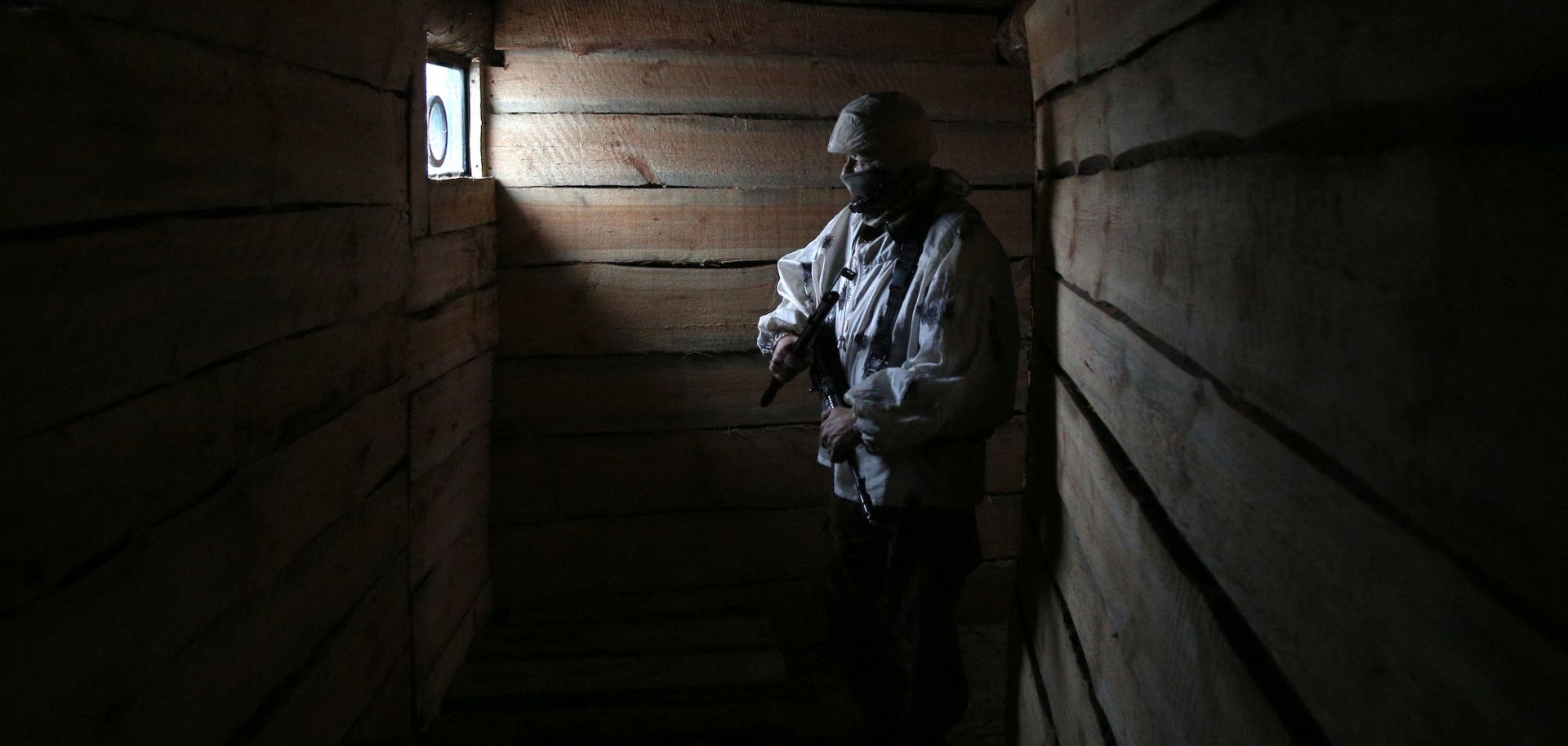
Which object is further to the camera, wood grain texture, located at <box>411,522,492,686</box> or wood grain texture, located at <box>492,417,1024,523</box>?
wood grain texture, located at <box>492,417,1024,523</box>

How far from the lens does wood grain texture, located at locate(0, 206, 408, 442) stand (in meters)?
1.13

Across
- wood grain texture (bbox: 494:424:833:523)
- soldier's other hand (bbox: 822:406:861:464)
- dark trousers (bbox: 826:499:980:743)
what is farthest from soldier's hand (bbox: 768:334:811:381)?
wood grain texture (bbox: 494:424:833:523)

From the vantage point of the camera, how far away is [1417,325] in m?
0.72

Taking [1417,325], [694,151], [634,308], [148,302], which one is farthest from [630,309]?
[1417,325]

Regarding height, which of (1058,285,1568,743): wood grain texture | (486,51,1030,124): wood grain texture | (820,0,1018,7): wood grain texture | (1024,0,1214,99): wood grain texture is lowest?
(1058,285,1568,743): wood grain texture

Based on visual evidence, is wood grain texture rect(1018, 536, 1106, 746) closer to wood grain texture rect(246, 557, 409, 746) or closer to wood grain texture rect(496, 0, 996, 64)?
wood grain texture rect(246, 557, 409, 746)

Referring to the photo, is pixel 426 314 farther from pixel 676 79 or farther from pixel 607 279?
pixel 676 79

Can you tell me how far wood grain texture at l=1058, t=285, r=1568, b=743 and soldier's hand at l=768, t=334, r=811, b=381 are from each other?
1938 mm

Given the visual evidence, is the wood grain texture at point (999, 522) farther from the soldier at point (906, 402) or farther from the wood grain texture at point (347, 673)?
the wood grain texture at point (347, 673)

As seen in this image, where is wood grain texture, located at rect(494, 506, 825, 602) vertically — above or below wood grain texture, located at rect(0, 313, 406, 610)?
below

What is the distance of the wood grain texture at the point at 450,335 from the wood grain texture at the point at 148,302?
0.76 metres

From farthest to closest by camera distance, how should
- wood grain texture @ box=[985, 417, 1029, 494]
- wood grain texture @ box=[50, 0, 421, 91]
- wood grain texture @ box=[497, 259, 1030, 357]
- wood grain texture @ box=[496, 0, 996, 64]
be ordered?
wood grain texture @ box=[985, 417, 1029, 494] < wood grain texture @ box=[497, 259, 1030, 357] < wood grain texture @ box=[496, 0, 996, 64] < wood grain texture @ box=[50, 0, 421, 91]

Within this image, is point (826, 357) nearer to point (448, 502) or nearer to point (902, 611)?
point (902, 611)

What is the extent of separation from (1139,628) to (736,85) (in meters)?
3.07
